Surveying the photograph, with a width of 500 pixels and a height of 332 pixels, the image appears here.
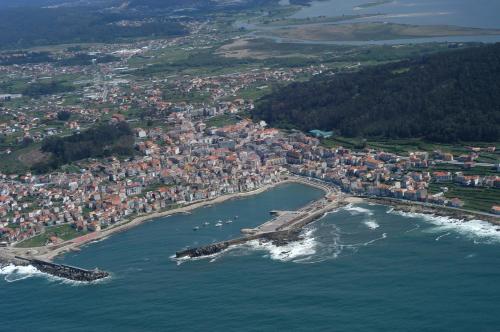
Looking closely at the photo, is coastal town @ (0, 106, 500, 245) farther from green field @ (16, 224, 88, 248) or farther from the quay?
the quay

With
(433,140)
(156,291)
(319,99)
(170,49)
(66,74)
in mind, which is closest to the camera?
(156,291)

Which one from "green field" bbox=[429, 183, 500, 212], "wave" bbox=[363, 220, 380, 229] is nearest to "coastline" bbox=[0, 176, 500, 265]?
"green field" bbox=[429, 183, 500, 212]

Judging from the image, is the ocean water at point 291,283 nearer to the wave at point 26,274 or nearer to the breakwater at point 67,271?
the wave at point 26,274

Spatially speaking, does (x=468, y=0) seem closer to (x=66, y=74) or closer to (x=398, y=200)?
(x=66, y=74)

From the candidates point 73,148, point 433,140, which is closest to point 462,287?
point 433,140

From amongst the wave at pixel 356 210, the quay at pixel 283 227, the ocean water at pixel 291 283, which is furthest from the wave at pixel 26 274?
Result: the wave at pixel 356 210

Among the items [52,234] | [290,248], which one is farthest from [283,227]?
[52,234]

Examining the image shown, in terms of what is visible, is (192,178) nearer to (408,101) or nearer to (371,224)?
(371,224)
